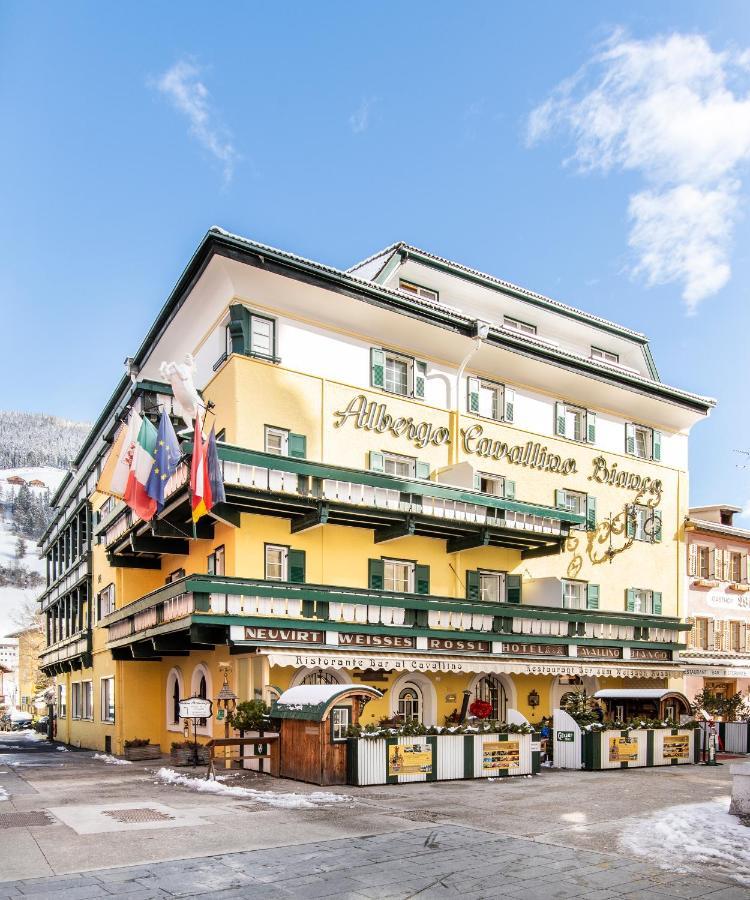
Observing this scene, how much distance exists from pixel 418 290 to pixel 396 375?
173 inches

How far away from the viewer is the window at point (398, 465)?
98.1ft

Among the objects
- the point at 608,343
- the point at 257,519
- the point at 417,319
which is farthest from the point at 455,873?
the point at 608,343

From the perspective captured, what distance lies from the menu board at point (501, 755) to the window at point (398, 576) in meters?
7.12

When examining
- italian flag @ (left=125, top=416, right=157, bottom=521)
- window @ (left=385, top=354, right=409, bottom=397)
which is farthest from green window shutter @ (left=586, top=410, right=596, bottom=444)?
italian flag @ (left=125, top=416, right=157, bottom=521)

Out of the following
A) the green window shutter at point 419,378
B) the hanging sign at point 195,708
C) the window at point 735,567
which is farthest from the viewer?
the window at point 735,567

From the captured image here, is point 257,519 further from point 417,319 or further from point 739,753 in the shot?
point 739,753

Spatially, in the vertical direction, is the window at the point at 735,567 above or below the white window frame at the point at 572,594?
above

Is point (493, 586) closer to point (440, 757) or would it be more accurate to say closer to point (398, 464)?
point (398, 464)

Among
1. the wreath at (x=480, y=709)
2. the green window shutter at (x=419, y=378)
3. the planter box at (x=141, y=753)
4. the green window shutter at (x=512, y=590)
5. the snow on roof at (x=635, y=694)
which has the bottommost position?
the planter box at (x=141, y=753)

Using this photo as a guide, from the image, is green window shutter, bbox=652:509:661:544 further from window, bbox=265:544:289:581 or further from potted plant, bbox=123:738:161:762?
potted plant, bbox=123:738:161:762

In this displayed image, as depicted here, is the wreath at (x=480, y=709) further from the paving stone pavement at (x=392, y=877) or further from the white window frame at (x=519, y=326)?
the paving stone pavement at (x=392, y=877)

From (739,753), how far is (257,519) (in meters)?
20.9

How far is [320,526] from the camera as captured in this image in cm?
2739

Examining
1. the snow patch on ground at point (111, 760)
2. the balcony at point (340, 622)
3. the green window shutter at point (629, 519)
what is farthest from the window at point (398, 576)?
the green window shutter at point (629, 519)
